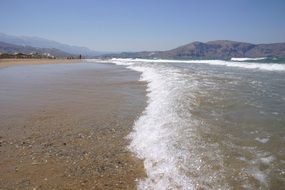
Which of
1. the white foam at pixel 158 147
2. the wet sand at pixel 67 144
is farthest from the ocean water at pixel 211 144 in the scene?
the wet sand at pixel 67 144

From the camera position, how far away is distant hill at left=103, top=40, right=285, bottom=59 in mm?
122075

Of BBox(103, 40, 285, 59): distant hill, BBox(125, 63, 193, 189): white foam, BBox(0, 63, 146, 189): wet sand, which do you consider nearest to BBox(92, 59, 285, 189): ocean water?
BBox(125, 63, 193, 189): white foam

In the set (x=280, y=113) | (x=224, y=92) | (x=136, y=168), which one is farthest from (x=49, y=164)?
(x=224, y=92)

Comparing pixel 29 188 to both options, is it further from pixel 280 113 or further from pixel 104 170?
pixel 280 113

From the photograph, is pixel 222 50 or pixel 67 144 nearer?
pixel 67 144

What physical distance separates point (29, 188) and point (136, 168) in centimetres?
148

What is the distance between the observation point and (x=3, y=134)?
6.05 metres

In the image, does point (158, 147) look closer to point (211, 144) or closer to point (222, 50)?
point (211, 144)

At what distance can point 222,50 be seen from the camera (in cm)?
16288

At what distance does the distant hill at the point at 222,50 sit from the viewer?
12207 cm

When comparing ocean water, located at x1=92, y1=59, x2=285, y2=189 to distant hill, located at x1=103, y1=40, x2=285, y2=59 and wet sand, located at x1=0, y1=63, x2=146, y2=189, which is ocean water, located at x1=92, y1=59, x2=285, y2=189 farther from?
distant hill, located at x1=103, y1=40, x2=285, y2=59

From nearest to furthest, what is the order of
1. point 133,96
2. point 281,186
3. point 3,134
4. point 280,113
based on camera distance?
point 281,186 → point 3,134 → point 280,113 → point 133,96

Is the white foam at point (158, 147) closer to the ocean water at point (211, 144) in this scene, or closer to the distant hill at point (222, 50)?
the ocean water at point (211, 144)

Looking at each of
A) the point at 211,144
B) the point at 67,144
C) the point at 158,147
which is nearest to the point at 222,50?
the point at 211,144
